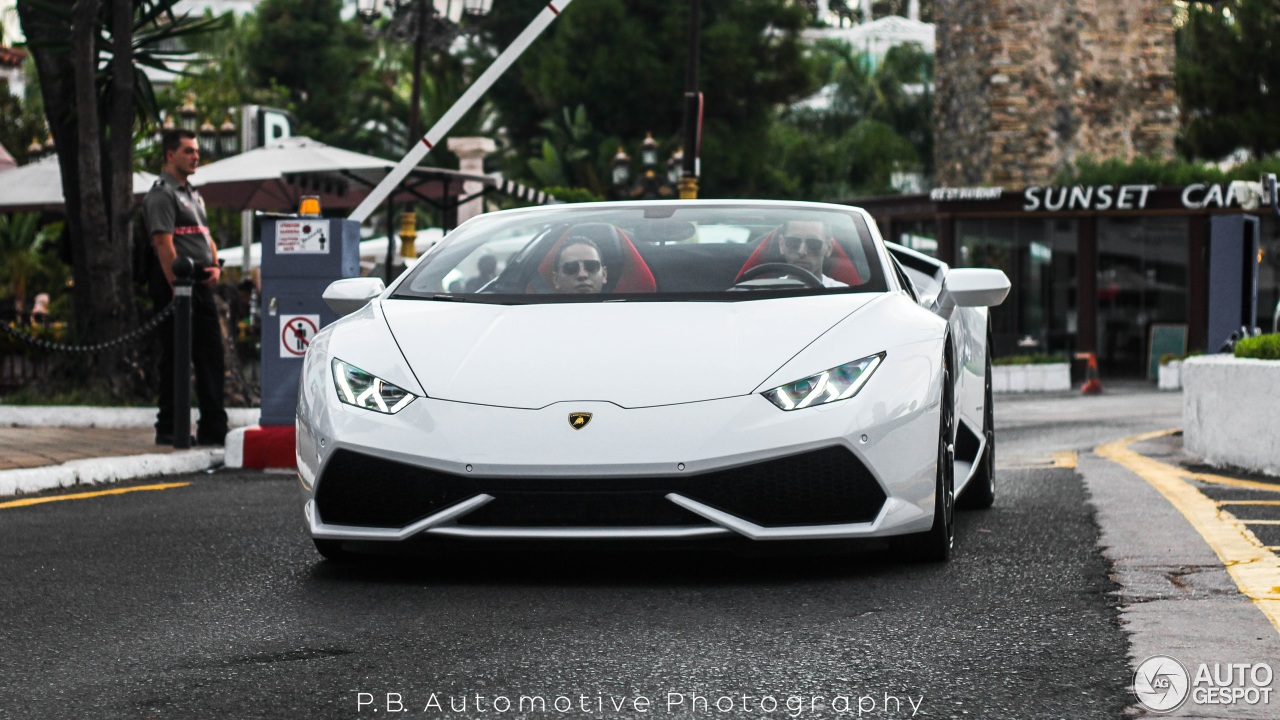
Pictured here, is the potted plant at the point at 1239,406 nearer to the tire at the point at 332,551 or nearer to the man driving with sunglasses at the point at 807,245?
the man driving with sunglasses at the point at 807,245

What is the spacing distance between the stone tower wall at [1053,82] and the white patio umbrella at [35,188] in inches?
833

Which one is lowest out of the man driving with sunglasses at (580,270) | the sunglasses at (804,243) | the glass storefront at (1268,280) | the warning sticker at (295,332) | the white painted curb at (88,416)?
the glass storefront at (1268,280)

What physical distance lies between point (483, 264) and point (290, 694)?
16.4ft

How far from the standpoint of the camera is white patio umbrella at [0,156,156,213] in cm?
1969

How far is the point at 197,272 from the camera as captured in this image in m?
10.1

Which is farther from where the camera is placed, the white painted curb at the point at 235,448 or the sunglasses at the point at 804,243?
the white painted curb at the point at 235,448

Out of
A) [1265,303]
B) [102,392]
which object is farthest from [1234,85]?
[102,392]

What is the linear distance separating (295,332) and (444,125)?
8.88 ft

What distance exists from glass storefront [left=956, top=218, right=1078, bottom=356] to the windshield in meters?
27.7

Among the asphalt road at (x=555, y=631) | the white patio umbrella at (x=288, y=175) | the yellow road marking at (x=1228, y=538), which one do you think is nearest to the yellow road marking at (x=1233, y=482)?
the yellow road marking at (x=1228, y=538)

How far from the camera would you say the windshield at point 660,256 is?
5.69 meters

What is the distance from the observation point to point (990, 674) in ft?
12.4

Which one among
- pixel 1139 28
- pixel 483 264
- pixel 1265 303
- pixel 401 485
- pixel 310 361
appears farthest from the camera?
pixel 1139 28

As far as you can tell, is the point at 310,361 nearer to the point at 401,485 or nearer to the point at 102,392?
the point at 401,485
